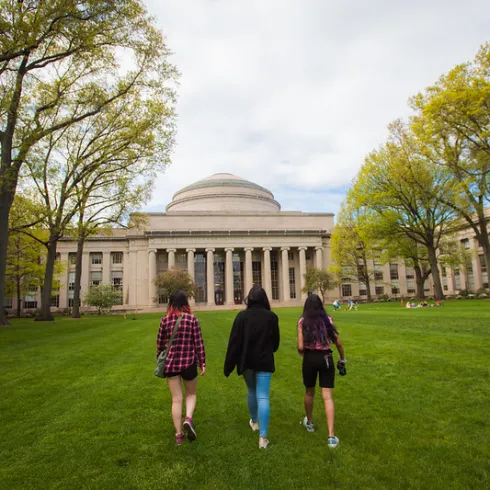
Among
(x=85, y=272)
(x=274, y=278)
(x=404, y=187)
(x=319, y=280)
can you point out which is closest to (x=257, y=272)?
(x=274, y=278)

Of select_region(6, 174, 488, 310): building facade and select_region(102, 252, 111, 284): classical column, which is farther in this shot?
select_region(102, 252, 111, 284): classical column

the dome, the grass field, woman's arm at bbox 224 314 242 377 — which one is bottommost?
the grass field

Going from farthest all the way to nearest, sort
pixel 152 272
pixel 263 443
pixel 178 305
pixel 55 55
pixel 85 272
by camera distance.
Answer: pixel 85 272
pixel 152 272
pixel 55 55
pixel 178 305
pixel 263 443

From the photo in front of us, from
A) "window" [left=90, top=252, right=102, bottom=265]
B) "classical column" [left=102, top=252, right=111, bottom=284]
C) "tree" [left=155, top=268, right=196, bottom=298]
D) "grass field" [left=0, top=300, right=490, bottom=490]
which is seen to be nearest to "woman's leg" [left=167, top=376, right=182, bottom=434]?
"grass field" [left=0, top=300, right=490, bottom=490]

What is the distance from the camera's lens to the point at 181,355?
5.44 metres

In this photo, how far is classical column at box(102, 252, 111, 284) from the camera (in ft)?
218

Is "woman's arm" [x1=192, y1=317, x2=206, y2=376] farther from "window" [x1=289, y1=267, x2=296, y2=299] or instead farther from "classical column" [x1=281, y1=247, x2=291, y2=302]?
"window" [x1=289, y1=267, x2=296, y2=299]

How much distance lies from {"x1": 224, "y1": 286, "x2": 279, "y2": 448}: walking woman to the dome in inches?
2660

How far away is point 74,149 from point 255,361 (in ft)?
90.6

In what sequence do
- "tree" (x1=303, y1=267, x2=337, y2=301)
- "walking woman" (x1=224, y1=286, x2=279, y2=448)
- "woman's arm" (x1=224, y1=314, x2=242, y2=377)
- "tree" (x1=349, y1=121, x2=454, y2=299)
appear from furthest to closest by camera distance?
"tree" (x1=303, y1=267, x2=337, y2=301), "tree" (x1=349, y1=121, x2=454, y2=299), "woman's arm" (x1=224, y1=314, x2=242, y2=377), "walking woman" (x1=224, y1=286, x2=279, y2=448)

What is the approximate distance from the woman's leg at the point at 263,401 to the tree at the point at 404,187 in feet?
100

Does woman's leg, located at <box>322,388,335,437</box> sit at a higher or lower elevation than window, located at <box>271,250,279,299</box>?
lower

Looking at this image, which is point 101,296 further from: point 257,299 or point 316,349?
point 316,349

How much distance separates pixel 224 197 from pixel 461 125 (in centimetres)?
5331
